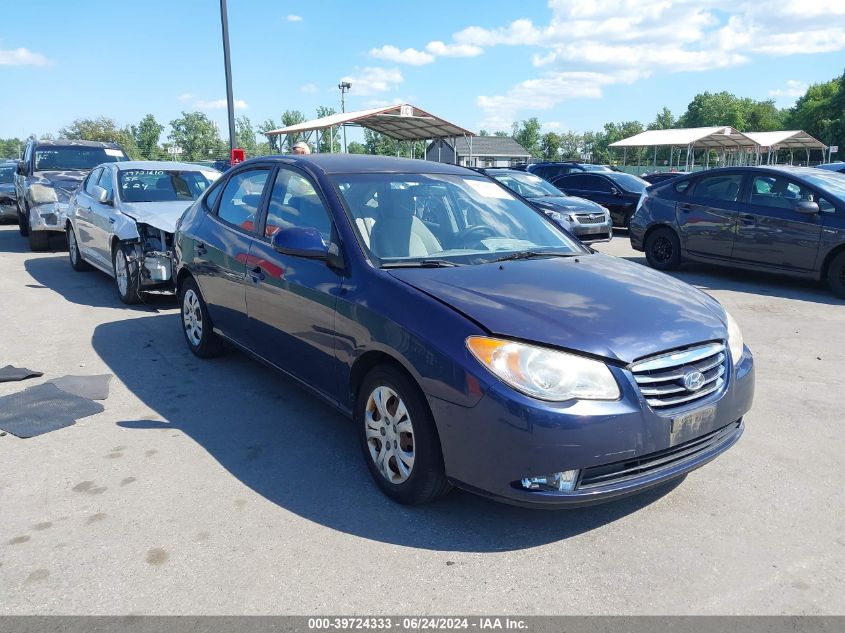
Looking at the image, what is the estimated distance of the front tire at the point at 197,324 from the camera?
5.62m

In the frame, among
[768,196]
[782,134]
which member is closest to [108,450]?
[768,196]

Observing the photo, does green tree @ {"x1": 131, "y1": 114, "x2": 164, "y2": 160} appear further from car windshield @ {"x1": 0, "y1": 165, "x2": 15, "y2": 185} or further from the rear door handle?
the rear door handle

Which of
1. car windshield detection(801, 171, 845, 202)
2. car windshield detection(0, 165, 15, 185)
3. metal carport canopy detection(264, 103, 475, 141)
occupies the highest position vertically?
metal carport canopy detection(264, 103, 475, 141)

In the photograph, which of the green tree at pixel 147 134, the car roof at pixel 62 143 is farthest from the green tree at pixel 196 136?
the car roof at pixel 62 143

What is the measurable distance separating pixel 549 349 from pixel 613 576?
0.98m

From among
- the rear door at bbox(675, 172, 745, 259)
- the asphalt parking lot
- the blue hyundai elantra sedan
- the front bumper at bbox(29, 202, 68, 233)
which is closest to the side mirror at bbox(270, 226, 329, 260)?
the blue hyundai elantra sedan

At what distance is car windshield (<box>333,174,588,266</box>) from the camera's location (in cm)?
384

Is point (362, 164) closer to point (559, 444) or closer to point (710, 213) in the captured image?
point (559, 444)

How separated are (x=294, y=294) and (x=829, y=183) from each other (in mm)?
8234

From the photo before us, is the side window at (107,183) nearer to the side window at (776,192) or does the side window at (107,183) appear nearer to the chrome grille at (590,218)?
the chrome grille at (590,218)

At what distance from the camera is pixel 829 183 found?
915 centimetres

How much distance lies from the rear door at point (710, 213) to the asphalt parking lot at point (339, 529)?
5182 millimetres

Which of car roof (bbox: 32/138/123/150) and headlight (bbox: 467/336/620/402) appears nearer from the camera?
headlight (bbox: 467/336/620/402)

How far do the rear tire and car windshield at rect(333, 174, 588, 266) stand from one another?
10.6 metres
